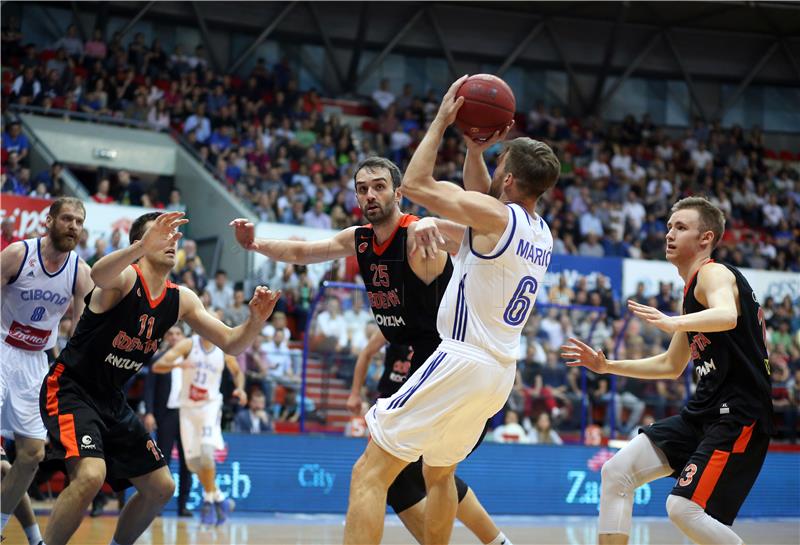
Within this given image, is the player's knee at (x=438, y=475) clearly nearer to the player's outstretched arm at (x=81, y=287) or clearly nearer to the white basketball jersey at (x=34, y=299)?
the player's outstretched arm at (x=81, y=287)

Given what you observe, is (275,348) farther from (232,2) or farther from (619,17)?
(619,17)

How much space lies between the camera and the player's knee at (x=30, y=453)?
7.00m

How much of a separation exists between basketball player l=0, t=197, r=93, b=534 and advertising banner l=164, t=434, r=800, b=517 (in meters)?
4.37

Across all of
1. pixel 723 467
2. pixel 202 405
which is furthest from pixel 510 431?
pixel 723 467

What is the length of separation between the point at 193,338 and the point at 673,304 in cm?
938

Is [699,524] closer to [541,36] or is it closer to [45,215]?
[45,215]

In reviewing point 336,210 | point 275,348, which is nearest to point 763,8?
point 336,210

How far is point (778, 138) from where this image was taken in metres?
30.0

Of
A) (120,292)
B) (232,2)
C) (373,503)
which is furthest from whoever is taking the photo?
Answer: (232,2)

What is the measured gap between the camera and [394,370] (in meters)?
7.65

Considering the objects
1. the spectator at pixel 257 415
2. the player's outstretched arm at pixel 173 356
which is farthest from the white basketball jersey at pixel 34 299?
the spectator at pixel 257 415

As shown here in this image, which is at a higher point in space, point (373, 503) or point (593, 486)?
point (373, 503)

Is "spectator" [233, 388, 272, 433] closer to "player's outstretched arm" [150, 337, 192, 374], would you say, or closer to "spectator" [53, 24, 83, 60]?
"player's outstretched arm" [150, 337, 192, 374]

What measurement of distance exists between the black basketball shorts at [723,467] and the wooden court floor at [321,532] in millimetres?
4261
